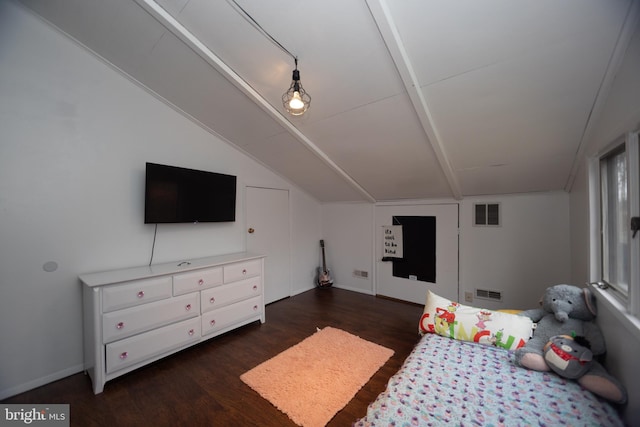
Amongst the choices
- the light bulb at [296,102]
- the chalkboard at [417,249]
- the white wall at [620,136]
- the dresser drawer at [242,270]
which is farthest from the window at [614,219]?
the dresser drawer at [242,270]

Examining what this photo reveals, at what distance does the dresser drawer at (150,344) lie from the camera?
193 cm

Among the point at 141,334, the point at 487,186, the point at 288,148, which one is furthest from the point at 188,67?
the point at 487,186

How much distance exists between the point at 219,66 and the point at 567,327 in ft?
10.5

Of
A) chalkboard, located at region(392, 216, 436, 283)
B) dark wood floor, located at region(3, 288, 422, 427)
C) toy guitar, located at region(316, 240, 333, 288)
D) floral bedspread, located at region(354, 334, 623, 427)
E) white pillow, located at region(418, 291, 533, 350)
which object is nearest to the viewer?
floral bedspread, located at region(354, 334, 623, 427)

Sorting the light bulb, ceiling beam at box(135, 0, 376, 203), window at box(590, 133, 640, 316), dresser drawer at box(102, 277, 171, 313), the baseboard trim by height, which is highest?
ceiling beam at box(135, 0, 376, 203)

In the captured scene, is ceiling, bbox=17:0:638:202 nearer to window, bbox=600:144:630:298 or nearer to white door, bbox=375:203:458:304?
window, bbox=600:144:630:298

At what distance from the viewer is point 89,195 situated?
85.7 inches

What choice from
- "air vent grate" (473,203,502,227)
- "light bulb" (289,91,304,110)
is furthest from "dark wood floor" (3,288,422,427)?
"light bulb" (289,91,304,110)

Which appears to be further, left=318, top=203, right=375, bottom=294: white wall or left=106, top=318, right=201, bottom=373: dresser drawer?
left=318, top=203, right=375, bottom=294: white wall

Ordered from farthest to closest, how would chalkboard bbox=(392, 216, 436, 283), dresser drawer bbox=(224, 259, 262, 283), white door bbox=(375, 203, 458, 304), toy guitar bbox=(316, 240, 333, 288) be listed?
toy guitar bbox=(316, 240, 333, 288), chalkboard bbox=(392, 216, 436, 283), white door bbox=(375, 203, 458, 304), dresser drawer bbox=(224, 259, 262, 283)

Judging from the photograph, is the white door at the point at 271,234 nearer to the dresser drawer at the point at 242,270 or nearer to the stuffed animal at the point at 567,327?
the dresser drawer at the point at 242,270

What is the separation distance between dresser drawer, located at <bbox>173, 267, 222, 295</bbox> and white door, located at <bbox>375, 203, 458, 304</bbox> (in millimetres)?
2510

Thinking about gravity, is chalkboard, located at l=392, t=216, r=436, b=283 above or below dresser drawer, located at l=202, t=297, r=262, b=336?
above

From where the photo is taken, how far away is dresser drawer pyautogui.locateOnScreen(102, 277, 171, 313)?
1905 millimetres
